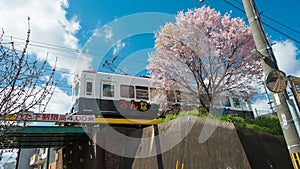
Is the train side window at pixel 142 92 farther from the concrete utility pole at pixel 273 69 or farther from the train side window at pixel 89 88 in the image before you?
the concrete utility pole at pixel 273 69

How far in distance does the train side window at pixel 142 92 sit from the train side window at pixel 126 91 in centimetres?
25

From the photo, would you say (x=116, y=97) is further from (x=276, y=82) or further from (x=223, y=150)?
(x=276, y=82)

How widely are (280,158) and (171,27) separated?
5945mm

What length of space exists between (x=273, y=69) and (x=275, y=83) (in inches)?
7.9

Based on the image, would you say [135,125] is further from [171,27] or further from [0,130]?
[0,130]

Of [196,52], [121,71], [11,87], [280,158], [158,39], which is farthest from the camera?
[121,71]

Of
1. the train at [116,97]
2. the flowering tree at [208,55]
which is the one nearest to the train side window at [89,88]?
the train at [116,97]

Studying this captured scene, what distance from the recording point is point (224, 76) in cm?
773

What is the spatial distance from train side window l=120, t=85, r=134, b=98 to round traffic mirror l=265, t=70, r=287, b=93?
700cm

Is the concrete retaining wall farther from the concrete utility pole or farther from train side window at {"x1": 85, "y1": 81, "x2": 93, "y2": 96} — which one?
train side window at {"x1": 85, "y1": 81, "x2": 93, "y2": 96}

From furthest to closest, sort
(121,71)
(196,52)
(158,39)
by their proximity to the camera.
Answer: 1. (121,71)
2. (158,39)
3. (196,52)

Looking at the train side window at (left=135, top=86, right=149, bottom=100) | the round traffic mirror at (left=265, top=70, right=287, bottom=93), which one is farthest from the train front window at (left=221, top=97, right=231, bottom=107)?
the round traffic mirror at (left=265, top=70, right=287, bottom=93)

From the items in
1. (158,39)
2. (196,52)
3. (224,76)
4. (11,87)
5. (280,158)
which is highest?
(158,39)

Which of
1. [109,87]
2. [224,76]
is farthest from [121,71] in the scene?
[224,76]
